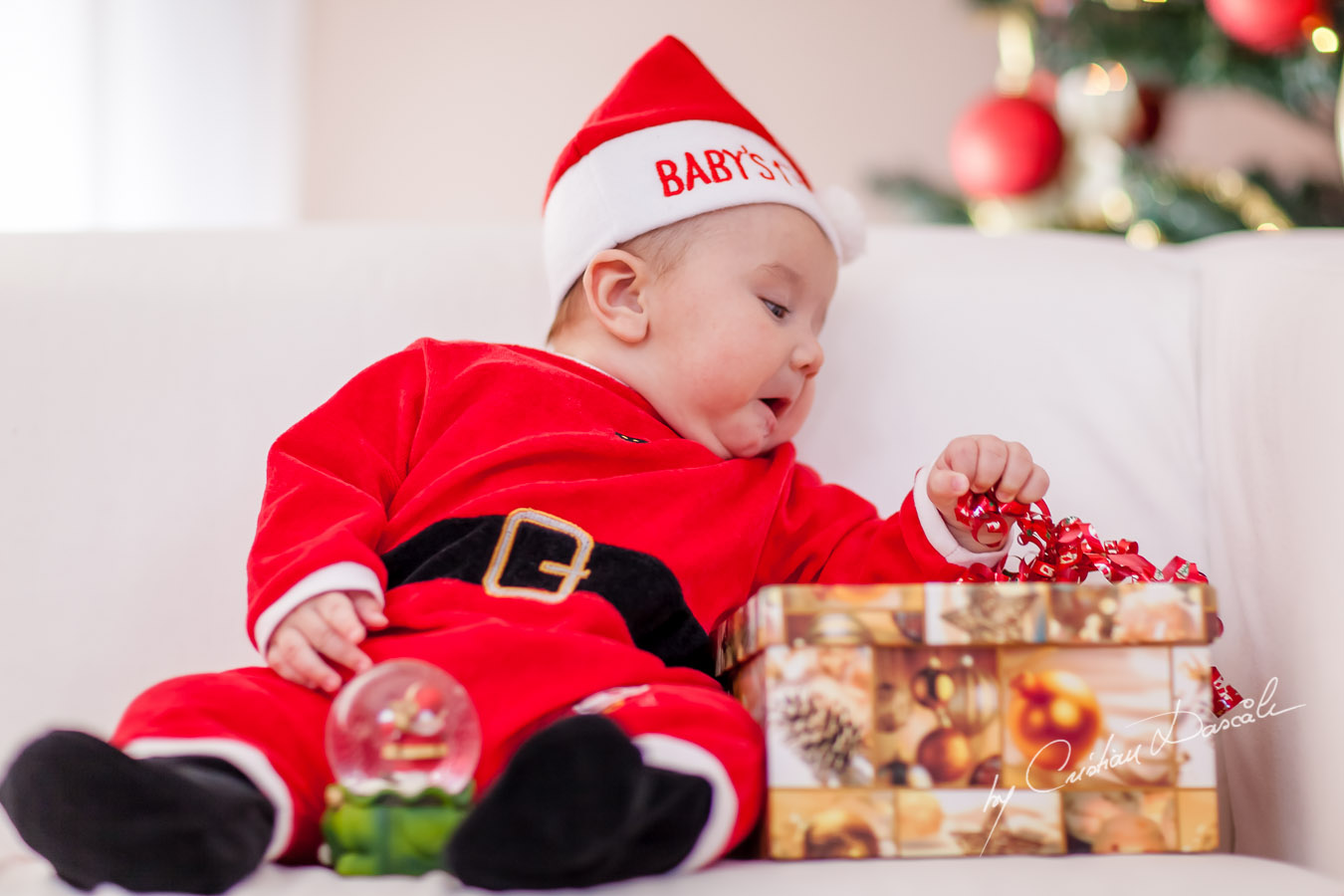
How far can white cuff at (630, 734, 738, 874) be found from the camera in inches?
25.5

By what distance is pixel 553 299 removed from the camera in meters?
1.09

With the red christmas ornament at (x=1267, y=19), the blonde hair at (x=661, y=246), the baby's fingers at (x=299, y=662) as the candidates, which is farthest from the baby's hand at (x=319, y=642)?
the red christmas ornament at (x=1267, y=19)

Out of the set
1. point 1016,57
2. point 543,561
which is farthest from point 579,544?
point 1016,57

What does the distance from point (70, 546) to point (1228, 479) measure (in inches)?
38.0

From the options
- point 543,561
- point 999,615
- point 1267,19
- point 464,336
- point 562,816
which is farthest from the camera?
point 1267,19

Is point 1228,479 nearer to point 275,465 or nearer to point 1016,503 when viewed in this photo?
point 1016,503

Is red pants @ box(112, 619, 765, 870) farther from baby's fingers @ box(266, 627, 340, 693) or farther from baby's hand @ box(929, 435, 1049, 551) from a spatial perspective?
baby's hand @ box(929, 435, 1049, 551)

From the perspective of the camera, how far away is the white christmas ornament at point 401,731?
0.61 m

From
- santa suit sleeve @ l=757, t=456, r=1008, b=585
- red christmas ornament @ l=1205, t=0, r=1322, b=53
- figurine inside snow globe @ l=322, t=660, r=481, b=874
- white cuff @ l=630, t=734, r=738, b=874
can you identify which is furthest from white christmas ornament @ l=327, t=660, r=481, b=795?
red christmas ornament @ l=1205, t=0, r=1322, b=53

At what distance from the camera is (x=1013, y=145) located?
5.94 ft

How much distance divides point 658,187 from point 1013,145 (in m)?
0.97

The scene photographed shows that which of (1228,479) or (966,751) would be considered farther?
(1228,479)

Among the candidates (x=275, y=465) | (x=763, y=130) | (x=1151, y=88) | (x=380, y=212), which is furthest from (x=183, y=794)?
(x=380, y=212)

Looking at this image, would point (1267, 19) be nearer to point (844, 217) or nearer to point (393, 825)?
point (844, 217)
